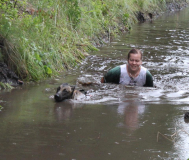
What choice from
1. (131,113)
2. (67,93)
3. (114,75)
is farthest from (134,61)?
(131,113)

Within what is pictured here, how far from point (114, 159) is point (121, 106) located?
107 inches

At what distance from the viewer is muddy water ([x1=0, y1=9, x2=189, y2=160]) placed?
432cm

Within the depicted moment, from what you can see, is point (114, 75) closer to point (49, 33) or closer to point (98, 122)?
point (49, 33)

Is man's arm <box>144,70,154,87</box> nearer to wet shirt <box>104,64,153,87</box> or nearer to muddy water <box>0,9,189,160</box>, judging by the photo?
wet shirt <box>104,64,153,87</box>

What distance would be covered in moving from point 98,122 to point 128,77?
337 centimetres

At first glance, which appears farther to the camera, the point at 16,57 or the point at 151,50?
the point at 151,50

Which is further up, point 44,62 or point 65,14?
point 65,14

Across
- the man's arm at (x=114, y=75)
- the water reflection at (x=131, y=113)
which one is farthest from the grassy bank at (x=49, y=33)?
the water reflection at (x=131, y=113)

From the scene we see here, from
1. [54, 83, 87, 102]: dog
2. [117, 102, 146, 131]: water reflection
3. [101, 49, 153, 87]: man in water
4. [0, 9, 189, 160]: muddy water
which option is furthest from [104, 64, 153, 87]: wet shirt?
[117, 102, 146, 131]: water reflection

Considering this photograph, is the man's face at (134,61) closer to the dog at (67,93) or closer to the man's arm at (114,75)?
the man's arm at (114,75)

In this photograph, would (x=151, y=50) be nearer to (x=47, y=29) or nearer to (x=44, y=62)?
(x=47, y=29)

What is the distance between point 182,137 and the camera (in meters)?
4.82

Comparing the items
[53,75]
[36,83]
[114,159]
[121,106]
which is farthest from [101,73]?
[114,159]

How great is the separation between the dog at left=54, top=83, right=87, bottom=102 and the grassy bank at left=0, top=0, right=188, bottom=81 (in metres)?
1.64
